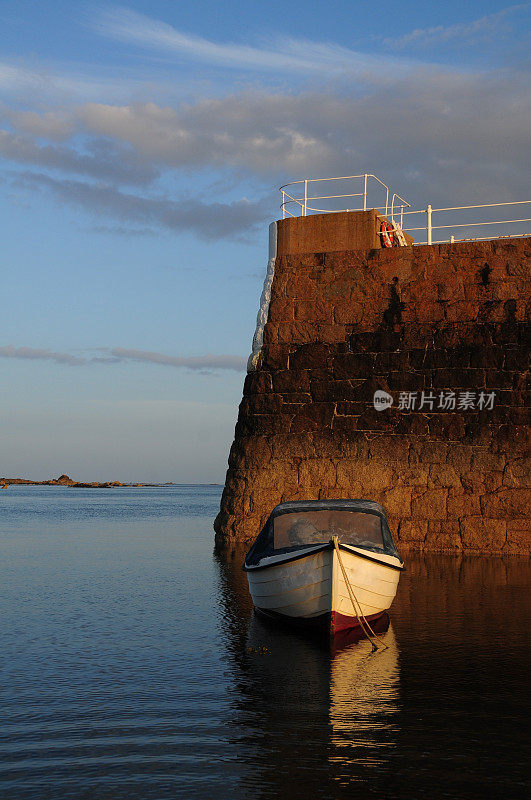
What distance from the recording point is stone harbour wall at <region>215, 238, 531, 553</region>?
18641mm

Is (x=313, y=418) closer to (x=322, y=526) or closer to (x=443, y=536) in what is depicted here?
(x=443, y=536)

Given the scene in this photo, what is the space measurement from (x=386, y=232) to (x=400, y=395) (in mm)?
4411

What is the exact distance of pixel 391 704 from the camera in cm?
818

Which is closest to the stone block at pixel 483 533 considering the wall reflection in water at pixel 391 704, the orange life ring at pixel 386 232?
the wall reflection in water at pixel 391 704

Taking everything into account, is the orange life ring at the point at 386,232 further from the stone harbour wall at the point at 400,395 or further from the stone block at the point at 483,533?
the stone block at the point at 483,533

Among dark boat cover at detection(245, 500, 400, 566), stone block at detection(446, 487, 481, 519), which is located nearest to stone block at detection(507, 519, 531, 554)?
stone block at detection(446, 487, 481, 519)

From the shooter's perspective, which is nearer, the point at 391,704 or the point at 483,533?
the point at 391,704

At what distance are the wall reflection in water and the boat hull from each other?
1.23 feet

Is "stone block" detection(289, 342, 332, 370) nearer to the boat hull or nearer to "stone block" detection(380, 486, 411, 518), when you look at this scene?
"stone block" detection(380, 486, 411, 518)

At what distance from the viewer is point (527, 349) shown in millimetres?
18609

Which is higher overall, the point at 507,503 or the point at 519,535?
the point at 507,503

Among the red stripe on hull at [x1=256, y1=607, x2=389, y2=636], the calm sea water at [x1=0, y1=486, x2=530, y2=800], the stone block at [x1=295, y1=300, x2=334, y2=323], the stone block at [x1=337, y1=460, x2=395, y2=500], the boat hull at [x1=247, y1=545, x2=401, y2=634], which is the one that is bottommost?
the calm sea water at [x1=0, y1=486, x2=530, y2=800]

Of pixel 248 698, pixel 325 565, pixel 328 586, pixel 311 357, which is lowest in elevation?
pixel 248 698

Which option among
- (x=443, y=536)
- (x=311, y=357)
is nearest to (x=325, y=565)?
(x=443, y=536)
